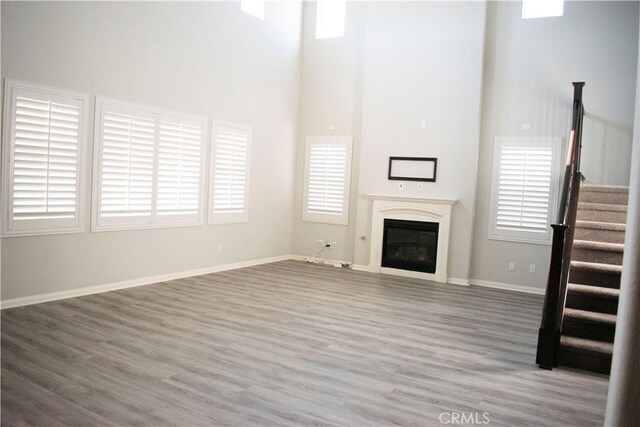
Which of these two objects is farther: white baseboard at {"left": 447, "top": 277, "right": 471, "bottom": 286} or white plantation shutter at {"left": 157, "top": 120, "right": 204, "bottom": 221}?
white baseboard at {"left": 447, "top": 277, "right": 471, "bottom": 286}

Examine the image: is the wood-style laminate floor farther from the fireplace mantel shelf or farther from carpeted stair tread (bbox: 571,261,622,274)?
the fireplace mantel shelf

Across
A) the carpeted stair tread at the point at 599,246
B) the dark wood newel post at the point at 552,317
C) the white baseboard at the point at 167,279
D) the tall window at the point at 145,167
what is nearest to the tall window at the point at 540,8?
the carpeted stair tread at the point at 599,246

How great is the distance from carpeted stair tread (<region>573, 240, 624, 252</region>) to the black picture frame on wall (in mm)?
2929

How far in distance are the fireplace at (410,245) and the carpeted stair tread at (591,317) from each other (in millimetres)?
3358

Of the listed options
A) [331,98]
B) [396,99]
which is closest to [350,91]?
[331,98]

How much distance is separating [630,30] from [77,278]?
25.4 ft

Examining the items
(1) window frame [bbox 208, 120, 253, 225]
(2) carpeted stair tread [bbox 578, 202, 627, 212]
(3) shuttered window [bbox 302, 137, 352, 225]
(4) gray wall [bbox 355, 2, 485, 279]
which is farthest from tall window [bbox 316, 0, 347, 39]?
(2) carpeted stair tread [bbox 578, 202, 627, 212]

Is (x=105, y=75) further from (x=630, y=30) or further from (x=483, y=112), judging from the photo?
(x=630, y=30)

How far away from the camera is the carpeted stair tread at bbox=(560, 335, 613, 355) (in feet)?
12.0

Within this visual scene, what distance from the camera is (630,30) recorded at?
6480mm

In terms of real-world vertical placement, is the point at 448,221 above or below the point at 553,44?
below

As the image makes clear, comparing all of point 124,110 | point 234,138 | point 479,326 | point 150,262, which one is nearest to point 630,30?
point 479,326

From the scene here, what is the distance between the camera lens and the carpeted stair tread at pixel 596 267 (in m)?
4.29

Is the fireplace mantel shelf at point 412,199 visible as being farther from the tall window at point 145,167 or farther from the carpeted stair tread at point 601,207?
the tall window at point 145,167
